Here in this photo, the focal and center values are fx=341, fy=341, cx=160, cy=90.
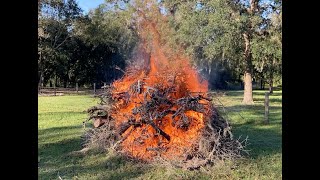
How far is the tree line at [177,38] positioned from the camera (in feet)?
49.9

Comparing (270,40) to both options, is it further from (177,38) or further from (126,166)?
(126,166)

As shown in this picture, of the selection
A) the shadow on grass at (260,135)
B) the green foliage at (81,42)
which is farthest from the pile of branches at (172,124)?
the green foliage at (81,42)

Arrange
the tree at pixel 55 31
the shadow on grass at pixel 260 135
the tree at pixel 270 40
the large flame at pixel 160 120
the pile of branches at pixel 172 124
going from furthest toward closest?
the tree at pixel 55 31 < the tree at pixel 270 40 < the shadow on grass at pixel 260 135 < the large flame at pixel 160 120 < the pile of branches at pixel 172 124

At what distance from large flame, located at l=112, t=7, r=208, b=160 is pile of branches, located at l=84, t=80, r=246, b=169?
0.16ft

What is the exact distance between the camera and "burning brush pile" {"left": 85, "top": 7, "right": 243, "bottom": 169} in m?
4.89

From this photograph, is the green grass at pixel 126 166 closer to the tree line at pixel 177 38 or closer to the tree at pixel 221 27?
the tree line at pixel 177 38

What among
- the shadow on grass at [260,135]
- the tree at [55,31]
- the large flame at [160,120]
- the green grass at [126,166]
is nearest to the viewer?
the green grass at [126,166]

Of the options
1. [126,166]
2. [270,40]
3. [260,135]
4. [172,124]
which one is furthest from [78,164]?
[270,40]

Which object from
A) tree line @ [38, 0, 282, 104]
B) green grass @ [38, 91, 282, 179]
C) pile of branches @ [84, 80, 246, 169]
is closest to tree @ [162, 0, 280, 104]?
tree line @ [38, 0, 282, 104]

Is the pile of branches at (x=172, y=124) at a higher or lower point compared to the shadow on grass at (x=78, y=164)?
higher

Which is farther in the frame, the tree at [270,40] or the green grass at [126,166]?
the tree at [270,40]

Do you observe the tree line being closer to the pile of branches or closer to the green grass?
the pile of branches
